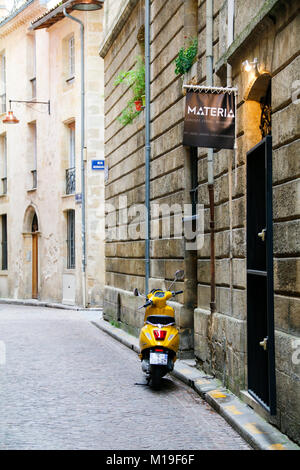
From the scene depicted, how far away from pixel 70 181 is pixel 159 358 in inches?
640

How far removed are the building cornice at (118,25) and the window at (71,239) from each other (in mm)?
7384

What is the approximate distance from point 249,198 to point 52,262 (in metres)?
18.6

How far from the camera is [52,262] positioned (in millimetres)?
25625

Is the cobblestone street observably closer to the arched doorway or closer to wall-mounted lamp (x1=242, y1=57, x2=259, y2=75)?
the arched doorway

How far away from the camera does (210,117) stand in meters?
8.44

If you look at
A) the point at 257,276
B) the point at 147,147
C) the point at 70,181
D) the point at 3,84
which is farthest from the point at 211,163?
the point at 3,84

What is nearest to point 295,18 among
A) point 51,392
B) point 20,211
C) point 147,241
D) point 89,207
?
point 51,392

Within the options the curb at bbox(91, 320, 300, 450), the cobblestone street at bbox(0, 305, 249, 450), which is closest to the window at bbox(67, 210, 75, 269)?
the cobblestone street at bbox(0, 305, 249, 450)

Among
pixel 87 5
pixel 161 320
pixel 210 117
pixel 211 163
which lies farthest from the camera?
pixel 87 5

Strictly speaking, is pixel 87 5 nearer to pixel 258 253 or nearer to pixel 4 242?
pixel 4 242

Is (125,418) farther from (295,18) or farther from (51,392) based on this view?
(295,18)

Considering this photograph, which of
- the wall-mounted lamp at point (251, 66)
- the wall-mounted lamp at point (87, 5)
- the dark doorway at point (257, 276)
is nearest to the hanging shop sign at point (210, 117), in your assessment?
the wall-mounted lamp at point (251, 66)

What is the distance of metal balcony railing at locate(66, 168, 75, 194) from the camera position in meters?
24.4

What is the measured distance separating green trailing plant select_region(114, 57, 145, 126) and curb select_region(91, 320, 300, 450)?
5.79 meters
